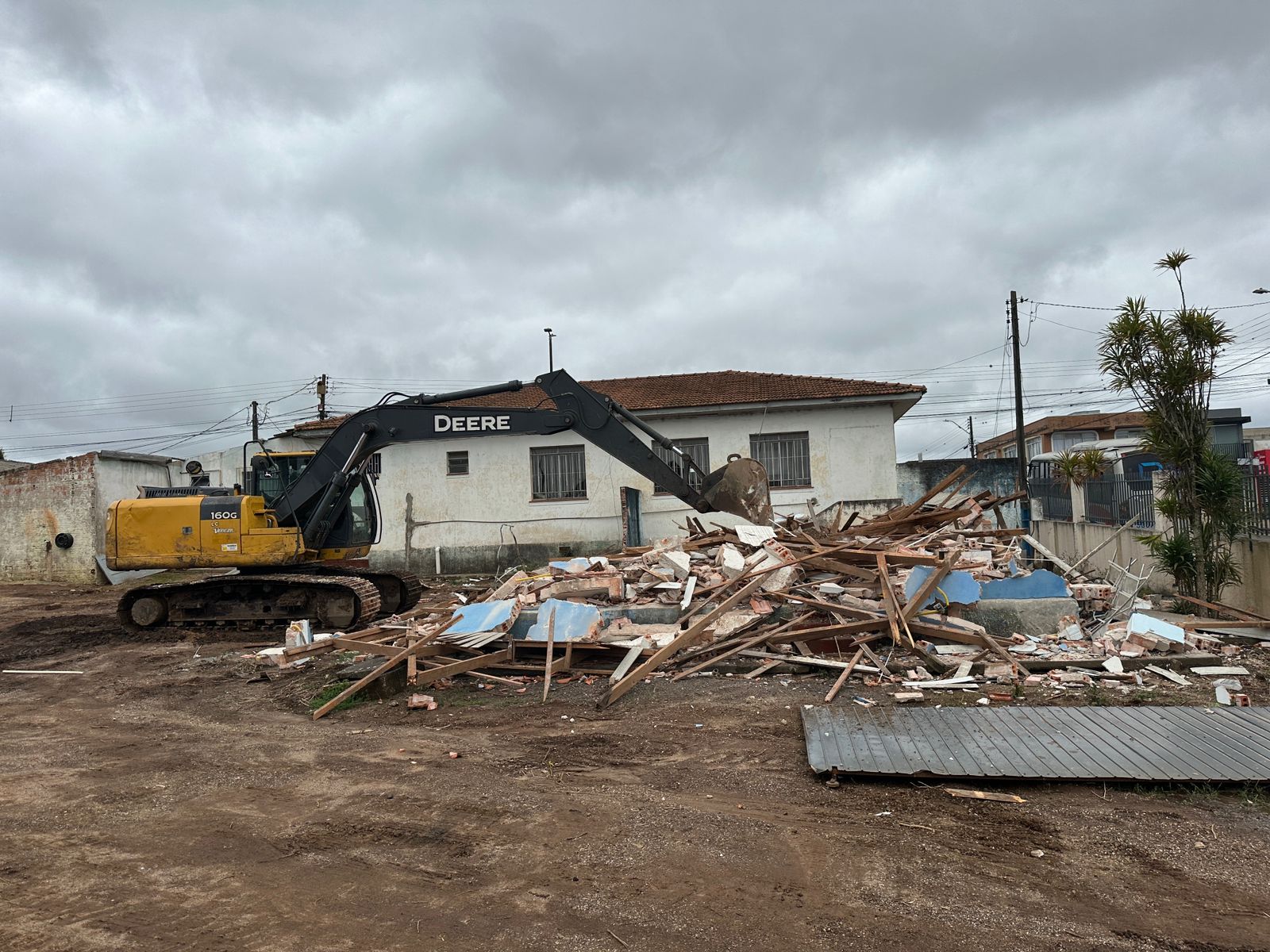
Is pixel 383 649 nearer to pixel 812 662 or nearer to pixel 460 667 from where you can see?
pixel 460 667

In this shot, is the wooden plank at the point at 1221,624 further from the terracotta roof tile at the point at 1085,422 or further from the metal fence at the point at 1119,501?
the terracotta roof tile at the point at 1085,422

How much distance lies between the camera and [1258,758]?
16.7 ft

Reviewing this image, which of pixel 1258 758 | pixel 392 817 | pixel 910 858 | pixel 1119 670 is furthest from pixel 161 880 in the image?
pixel 1119 670

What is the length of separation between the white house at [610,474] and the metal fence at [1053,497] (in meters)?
3.35

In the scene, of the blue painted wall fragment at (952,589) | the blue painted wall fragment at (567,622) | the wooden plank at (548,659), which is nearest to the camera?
the wooden plank at (548,659)

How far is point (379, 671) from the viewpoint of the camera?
8055mm

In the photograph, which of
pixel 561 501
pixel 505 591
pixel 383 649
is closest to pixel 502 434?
pixel 505 591

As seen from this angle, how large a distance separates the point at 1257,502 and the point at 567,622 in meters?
8.35

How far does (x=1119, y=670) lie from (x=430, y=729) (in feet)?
20.5

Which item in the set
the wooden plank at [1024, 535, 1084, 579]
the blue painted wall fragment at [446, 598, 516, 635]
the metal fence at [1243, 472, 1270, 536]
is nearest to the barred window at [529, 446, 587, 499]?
the blue painted wall fragment at [446, 598, 516, 635]

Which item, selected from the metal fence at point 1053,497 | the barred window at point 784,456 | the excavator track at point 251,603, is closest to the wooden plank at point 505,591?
the excavator track at point 251,603

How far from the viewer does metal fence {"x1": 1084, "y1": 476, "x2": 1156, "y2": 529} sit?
1250 cm

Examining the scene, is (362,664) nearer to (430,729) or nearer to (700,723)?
(430,729)

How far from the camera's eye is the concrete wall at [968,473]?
95.5 feet
